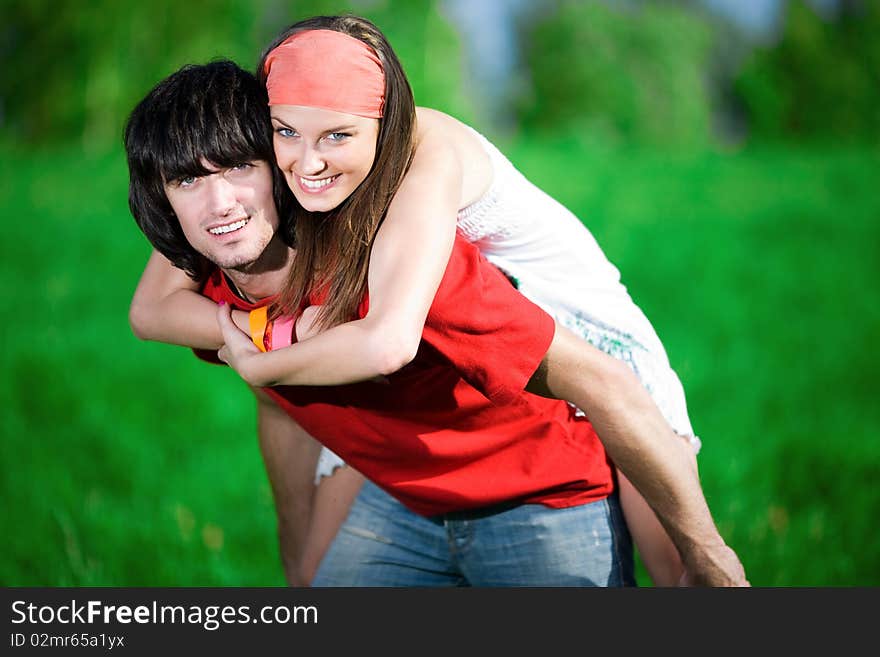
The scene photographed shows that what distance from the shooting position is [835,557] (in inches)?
138

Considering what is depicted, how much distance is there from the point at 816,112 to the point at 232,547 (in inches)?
1142

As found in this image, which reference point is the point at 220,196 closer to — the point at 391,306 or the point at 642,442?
the point at 391,306

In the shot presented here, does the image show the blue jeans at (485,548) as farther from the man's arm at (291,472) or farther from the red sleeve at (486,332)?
the red sleeve at (486,332)

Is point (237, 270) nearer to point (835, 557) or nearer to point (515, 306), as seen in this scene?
point (515, 306)

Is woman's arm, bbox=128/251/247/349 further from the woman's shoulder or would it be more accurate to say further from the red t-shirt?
the woman's shoulder

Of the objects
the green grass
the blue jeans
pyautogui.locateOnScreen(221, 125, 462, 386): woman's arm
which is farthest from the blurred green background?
the blue jeans

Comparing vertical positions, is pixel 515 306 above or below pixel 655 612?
above

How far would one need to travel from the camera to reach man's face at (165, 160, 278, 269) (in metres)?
1.85

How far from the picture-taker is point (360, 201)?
1.81m

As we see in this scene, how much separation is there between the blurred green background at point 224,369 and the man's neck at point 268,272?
0.49m

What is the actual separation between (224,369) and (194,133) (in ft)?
13.7

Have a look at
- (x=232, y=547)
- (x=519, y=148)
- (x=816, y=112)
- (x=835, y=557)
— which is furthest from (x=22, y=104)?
(x=816, y=112)

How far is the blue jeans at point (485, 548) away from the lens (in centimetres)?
209

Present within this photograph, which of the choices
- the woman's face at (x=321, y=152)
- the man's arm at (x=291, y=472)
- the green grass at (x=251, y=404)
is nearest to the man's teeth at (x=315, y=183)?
the woman's face at (x=321, y=152)
